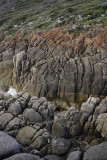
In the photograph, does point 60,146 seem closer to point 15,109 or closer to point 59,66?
point 15,109

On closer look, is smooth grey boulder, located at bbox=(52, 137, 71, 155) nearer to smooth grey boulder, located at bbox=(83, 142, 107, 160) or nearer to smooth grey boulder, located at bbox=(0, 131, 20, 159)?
smooth grey boulder, located at bbox=(83, 142, 107, 160)

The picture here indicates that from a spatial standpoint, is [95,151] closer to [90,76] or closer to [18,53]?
[90,76]

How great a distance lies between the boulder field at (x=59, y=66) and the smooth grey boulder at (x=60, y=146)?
1250 cm

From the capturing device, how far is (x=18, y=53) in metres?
40.4

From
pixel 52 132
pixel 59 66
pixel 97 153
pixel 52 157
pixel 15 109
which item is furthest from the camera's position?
pixel 59 66

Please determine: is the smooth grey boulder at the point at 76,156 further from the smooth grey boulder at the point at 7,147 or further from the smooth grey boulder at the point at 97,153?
the smooth grey boulder at the point at 7,147

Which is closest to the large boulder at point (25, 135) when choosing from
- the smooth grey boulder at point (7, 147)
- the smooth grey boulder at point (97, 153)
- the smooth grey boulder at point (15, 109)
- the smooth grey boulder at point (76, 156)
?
the smooth grey boulder at point (7, 147)

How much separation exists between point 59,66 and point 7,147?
20005 millimetres

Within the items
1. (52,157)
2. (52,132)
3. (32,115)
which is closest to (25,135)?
(32,115)

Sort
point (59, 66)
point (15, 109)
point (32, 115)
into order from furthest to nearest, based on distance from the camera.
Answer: point (59, 66), point (15, 109), point (32, 115)

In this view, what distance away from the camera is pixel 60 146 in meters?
20.7

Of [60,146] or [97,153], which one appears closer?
[97,153]

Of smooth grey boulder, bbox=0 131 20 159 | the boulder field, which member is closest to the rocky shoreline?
smooth grey boulder, bbox=0 131 20 159

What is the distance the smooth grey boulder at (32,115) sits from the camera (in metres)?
25.3
